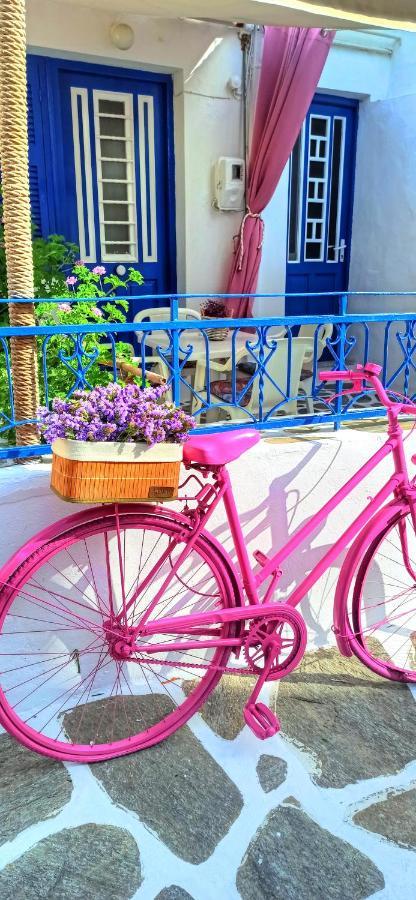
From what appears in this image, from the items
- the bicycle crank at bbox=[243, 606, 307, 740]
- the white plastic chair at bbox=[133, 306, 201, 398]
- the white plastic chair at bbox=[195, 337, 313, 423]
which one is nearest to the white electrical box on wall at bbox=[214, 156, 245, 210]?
the white plastic chair at bbox=[133, 306, 201, 398]

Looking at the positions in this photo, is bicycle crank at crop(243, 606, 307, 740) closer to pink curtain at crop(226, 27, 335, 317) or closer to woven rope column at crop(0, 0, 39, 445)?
woven rope column at crop(0, 0, 39, 445)

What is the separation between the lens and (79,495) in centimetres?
198

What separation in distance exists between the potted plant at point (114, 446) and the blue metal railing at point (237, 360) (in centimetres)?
38

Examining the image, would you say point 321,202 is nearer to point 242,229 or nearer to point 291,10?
point 242,229

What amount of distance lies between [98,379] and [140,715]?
159 centimetres

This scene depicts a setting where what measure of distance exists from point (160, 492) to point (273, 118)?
4447 millimetres

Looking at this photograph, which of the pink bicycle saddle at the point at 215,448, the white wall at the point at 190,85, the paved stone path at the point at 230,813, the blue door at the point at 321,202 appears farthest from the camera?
the blue door at the point at 321,202

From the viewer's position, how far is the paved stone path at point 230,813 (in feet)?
6.10

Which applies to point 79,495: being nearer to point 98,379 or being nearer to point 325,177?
point 98,379

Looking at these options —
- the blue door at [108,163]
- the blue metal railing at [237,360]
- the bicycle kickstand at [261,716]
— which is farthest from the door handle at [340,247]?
the bicycle kickstand at [261,716]

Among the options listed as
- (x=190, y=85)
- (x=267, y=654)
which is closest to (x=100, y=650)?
(x=267, y=654)

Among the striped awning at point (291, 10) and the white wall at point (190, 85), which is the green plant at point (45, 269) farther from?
the striped awning at point (291, 10)

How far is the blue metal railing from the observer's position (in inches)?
98.4

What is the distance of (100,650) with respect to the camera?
260 cm
